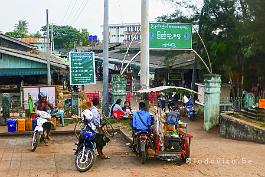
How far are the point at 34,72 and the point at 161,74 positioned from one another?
47.5 ft

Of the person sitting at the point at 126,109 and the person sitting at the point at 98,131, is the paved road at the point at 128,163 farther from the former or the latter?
the person sitting at the point at 126,109

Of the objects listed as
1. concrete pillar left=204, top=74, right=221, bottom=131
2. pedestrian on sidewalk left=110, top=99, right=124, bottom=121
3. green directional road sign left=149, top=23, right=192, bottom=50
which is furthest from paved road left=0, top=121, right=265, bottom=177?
green directional road sign left=149, top=23, right=192, bottom=50

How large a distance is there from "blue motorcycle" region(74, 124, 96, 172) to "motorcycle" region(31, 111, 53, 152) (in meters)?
2.68

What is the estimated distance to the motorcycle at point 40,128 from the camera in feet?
37.5

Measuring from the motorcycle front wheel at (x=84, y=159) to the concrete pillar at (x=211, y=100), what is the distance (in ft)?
30.7

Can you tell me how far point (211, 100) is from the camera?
17.5 meters

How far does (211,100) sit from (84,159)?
31.8ft

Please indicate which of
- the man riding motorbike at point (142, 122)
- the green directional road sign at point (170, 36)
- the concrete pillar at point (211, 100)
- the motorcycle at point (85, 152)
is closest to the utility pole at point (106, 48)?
the green directional road sign at point (170, 36)

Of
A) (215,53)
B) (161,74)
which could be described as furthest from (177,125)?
(161,74)

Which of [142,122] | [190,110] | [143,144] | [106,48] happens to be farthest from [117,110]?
[143,144]

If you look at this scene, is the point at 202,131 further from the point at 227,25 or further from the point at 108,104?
the point at 227,25

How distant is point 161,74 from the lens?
108 ft

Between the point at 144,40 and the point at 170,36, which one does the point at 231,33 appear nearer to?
the point at 170,36

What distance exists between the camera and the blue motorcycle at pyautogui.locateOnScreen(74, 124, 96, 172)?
29.3ft
